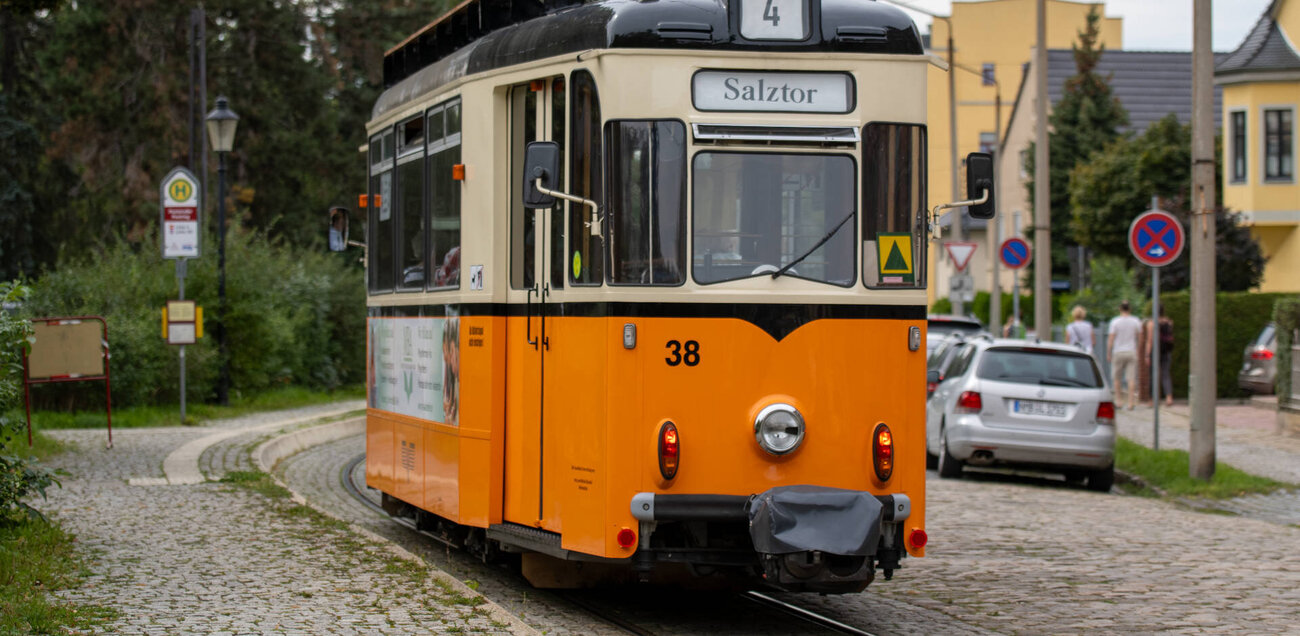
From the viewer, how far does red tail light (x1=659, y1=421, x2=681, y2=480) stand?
8109 mm

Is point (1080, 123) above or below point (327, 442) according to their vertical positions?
above

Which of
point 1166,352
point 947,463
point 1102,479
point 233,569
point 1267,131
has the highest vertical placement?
point 1267,131

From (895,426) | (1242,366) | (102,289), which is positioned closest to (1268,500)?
(895,426)

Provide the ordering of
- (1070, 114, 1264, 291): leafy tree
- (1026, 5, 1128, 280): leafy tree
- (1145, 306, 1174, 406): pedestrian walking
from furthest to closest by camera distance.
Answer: (1026, 5, 1128, 280): leafy tree < (1070, 114, 1264, 291): leafy tree < (1145, 306, 1174, 406): pedestrian walking

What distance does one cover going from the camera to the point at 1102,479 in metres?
17.5

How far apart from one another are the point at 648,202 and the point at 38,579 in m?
3.94

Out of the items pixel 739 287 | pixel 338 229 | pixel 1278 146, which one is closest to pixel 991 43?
pixel 1278 146

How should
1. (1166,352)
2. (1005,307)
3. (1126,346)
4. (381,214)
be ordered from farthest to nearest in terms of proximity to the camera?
(1005,307) < (1166,352) < (1126,346) < (381,214)

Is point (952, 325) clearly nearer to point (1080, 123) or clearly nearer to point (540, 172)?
point (540, 172)

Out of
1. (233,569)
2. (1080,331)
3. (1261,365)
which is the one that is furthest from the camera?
(1261,365)

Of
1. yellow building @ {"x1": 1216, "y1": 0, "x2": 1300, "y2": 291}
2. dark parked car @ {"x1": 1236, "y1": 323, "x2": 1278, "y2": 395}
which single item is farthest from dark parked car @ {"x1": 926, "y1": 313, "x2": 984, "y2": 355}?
yellow building @ {"x1": 1216, "y1": 0, "x2": 1300, "y2": 291}

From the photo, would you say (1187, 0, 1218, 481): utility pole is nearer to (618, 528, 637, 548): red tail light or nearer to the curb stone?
the curb stone

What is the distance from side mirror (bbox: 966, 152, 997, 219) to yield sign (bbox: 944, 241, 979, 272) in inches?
910

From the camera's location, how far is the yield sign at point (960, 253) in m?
31.6
